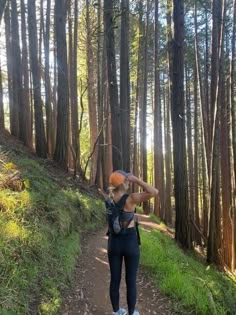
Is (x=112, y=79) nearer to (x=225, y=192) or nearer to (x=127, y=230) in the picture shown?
(x=225, y=192)

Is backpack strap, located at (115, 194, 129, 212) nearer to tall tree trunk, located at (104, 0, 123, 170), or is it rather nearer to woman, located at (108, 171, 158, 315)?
woman, located at (108, 171, 158, 315)

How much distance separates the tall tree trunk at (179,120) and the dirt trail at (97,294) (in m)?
3.10

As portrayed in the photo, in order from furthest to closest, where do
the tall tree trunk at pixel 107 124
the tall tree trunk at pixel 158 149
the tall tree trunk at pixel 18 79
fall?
the tall tree trunk at pixel 158 149 → the tall tree trunk at pixel 107 124 → the tall tree trunk at pixel 18 79

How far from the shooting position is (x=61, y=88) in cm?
1298

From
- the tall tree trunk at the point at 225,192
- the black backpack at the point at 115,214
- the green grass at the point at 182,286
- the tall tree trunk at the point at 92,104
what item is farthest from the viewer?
the tall tree trunk at the point at 92,104

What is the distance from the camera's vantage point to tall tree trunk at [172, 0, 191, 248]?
9461 millimetres

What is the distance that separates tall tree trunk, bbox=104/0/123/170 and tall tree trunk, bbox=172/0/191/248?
149 centimetres

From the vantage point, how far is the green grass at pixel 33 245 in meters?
4.41

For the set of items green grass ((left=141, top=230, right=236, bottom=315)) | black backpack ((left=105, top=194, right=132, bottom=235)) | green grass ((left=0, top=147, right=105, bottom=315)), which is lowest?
green grass ((left=141, top=230, right=236, bottom=315))

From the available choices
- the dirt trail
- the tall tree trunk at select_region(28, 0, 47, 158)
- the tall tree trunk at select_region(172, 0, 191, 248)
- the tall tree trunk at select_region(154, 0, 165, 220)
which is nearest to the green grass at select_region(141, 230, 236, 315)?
the dirt trail

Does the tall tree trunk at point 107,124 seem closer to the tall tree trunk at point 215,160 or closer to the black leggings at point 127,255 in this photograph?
the tall tree trunk at point 215,160

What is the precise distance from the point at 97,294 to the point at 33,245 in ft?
3.83

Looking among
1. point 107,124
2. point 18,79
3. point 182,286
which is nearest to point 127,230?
point 182,286

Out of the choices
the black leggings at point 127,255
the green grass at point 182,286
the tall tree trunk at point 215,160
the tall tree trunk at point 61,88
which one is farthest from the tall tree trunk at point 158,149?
the black leggings at point 127,255
